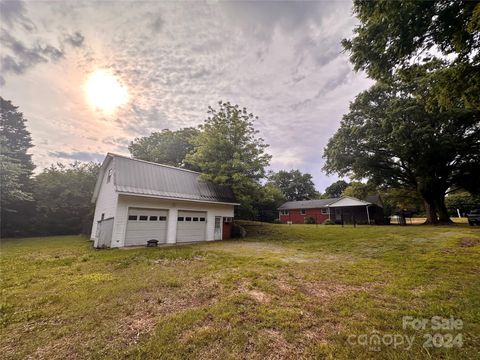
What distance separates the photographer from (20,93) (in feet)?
35.9

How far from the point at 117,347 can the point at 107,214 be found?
12.0 m

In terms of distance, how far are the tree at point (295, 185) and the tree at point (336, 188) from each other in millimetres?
4052

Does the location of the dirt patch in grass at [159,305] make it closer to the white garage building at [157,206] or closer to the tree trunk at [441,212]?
the white garage building at [157,206]

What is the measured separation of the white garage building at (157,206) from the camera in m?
11.2

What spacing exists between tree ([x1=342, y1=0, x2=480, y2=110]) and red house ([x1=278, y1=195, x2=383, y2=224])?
2259cm

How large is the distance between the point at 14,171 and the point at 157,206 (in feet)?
37.6

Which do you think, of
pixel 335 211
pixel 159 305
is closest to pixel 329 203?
pixel 335 211

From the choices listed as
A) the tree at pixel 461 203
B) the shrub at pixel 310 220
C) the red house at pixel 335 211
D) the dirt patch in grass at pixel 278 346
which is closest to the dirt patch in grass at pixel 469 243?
the dirt patch in grass at pixel 278 346

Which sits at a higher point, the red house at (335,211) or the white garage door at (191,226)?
the red house at (335,211)

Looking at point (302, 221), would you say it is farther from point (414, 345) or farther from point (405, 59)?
point (414, 345)

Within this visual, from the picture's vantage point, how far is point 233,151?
53.5ft

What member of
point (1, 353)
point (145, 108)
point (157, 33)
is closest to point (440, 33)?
point (157, 33)

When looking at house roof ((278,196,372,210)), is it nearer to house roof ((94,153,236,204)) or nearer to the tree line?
the tree line

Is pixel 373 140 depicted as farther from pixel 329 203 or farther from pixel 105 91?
pixel 105 91
